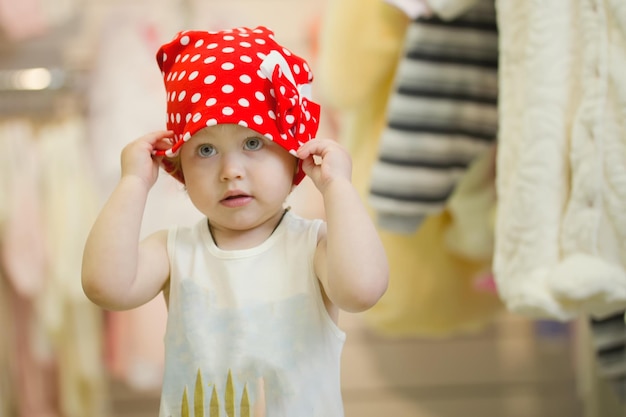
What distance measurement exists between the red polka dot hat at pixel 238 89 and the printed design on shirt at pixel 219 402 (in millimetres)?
183

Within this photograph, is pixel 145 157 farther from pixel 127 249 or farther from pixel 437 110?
pixel 437 110

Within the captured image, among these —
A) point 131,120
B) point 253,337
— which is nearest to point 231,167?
point 253,337

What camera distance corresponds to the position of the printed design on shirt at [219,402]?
0.55m

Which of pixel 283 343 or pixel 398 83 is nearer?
pixel 283 343

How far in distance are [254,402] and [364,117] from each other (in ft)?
2.25

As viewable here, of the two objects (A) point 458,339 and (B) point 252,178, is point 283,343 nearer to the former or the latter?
(B) point 252,178

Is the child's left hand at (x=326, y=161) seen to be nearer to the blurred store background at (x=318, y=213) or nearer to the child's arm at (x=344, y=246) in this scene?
the child's arm at (x=344, y=246)

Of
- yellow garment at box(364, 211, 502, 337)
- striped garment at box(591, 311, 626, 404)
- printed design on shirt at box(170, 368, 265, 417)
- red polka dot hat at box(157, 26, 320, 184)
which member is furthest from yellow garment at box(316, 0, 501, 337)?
printed design on shirt at box(170, 368, 265, 417)

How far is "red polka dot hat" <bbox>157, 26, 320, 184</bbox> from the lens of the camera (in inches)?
21.3

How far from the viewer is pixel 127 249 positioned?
0.56 metres

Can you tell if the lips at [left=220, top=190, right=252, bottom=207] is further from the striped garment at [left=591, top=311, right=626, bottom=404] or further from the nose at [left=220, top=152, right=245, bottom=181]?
the striped garment at [left=591, top=311, right=626, bottom=404]

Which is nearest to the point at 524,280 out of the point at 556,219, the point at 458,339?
the point at 556,219

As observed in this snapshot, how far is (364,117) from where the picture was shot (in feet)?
3.81

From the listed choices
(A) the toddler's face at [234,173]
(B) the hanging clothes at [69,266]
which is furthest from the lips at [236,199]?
(B) the hanging clothes at [69,266]
